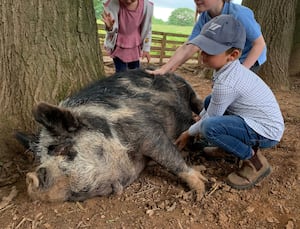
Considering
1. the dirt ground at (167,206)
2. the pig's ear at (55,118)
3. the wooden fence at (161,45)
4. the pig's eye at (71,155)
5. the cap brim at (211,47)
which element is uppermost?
the cap brim at (211,47)

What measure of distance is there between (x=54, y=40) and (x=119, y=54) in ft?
4.22

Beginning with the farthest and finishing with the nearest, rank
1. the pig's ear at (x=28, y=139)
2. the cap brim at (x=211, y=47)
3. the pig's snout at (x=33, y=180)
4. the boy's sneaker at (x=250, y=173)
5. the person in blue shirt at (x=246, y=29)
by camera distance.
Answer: the person in blue shirt at (x=246, y=29)
the boy's sneaker at (x=250, y=173)
the pig's ear at (x=28, y=139)
the cap brim at (x=211, y=47)
the pig's snout at (x=33, y=180)

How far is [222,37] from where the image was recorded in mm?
2686

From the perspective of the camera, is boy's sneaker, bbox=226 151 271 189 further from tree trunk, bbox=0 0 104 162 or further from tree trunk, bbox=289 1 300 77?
tree trunk, bbox=289 1 300 77

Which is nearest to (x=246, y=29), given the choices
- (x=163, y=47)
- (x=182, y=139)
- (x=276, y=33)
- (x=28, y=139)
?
(x=182, y=139)

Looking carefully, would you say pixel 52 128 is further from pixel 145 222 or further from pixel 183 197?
pixel 183 197

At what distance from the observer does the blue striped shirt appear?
2.75 m

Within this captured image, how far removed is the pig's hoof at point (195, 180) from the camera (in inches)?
114

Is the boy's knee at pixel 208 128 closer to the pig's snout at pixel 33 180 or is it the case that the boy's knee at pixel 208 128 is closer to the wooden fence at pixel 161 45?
the pig's snout at pixel 33 180

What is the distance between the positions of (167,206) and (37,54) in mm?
1726

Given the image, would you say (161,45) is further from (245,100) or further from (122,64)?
(245,100)

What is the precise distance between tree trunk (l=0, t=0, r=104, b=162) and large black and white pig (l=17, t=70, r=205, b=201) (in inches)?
15.3

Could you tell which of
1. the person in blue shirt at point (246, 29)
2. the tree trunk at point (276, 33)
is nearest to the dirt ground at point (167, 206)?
the person in blue shirt at point (246, 29)

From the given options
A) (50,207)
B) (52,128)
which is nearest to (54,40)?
(52,128)
